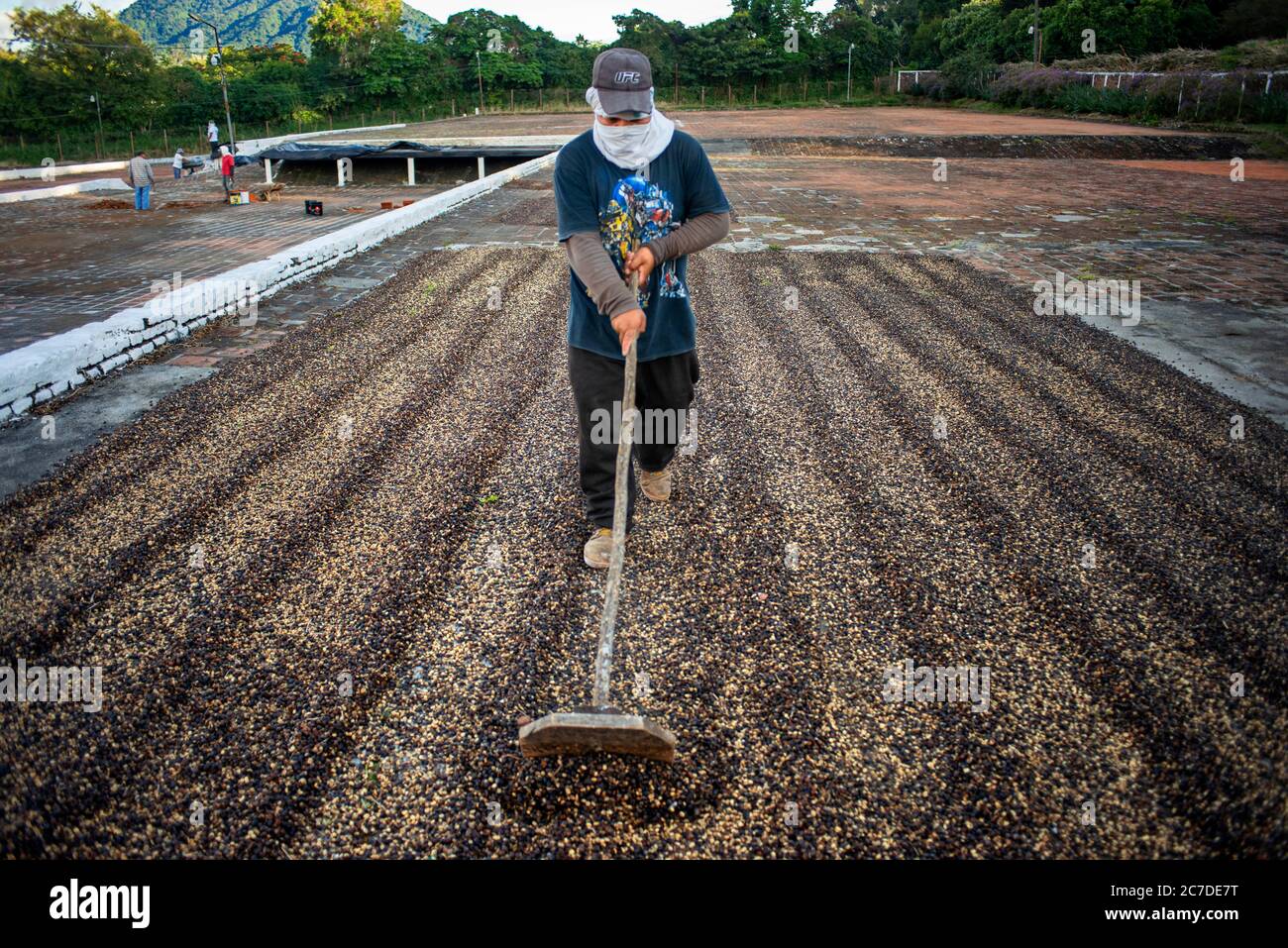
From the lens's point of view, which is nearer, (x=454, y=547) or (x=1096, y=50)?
(x=454, y=547)

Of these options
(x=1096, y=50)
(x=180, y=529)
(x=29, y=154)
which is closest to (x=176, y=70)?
(x=29, y=154)

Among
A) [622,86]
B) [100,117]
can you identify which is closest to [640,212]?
[622,86]

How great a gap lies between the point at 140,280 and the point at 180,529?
21.6 ft

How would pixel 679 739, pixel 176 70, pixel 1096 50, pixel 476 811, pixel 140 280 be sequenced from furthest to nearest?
pixel 176 70 < pixel 1096 50 < pixel 140 280 < pixel 679 739 < pixel 476 811

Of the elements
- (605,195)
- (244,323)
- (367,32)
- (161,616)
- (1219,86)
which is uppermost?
(367,32)

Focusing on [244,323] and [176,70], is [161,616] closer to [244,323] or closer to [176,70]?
[244,323]

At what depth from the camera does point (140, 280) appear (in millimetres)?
8664

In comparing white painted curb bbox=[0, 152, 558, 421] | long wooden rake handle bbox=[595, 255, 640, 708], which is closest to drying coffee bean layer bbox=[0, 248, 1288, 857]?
long wooden rake handle bbox=[595, 255, 640, 708]

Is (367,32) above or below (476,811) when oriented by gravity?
above

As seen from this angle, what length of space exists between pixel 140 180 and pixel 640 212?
53.5 ft

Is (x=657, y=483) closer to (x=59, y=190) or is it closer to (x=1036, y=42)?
(x=59, y=190)

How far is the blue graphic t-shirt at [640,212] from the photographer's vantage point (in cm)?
294

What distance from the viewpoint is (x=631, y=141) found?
9.57 ft

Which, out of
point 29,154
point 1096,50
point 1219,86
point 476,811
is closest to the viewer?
point 476,811
